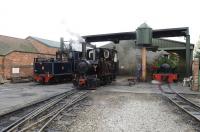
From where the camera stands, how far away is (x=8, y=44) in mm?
28047

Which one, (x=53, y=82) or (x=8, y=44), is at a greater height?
(x=8, y=44)

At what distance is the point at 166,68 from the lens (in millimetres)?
22422


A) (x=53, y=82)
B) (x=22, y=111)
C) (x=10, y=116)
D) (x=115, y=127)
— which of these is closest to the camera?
(x=115, y=127)

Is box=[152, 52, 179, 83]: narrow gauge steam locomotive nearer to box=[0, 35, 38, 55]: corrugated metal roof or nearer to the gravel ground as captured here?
the gravel ground

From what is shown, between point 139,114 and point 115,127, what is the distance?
81.3 inches

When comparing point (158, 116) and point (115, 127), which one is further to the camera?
point (158, 116)

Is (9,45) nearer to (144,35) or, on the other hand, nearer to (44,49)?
(44,49)

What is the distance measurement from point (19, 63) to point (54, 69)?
738 cm

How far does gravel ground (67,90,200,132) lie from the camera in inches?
268

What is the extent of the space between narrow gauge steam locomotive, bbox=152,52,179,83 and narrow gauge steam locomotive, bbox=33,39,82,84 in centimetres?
763

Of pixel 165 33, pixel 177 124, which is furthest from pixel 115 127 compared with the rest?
pixel 165 33

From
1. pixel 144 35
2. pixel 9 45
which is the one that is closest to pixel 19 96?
pixel 144 35

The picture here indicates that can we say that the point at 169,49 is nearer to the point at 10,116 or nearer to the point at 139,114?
the point at 139,114

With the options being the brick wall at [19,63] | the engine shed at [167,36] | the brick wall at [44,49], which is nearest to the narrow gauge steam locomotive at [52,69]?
the engine shed at [167,36]
